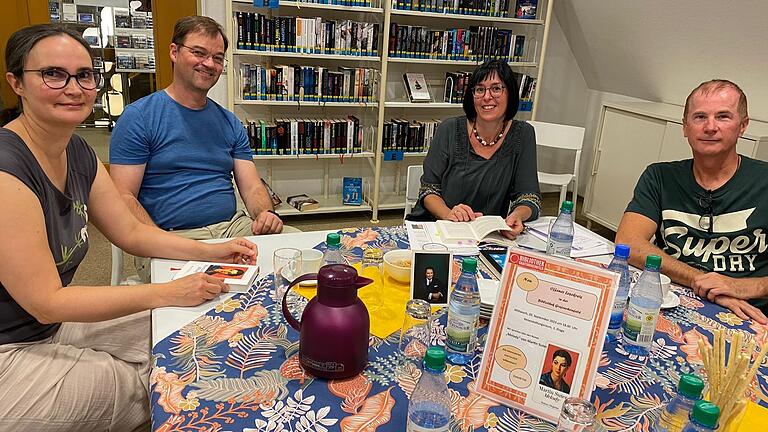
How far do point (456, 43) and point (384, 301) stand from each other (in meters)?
3.18

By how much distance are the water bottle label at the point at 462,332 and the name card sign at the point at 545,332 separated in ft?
0.41

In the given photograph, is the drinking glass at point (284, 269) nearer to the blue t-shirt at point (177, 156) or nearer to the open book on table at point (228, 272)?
the open book on table at point (228, 272)

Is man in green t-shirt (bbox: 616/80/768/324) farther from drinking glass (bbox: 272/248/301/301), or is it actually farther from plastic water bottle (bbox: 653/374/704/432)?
drinking glass (bbox: 272/248/301/301)

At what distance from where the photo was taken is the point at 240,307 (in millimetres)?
1439

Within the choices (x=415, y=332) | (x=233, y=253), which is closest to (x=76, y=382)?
(x=233, y=253)

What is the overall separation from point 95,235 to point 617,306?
345 cm

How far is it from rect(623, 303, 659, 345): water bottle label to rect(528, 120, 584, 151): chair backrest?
282 cm

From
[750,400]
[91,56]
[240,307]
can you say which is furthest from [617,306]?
[91,56]

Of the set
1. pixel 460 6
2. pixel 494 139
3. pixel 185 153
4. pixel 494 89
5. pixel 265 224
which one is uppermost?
pixel 460 6

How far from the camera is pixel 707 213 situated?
1.96 metres

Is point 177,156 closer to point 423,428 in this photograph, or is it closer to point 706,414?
point 423,428

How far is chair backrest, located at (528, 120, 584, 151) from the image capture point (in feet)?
13.2

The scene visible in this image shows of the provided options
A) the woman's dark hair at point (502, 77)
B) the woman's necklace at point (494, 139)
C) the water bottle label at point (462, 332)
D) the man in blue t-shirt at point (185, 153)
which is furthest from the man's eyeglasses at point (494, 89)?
the water bottle label at point (462, 332)

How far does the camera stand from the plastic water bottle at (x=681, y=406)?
3.00ft
